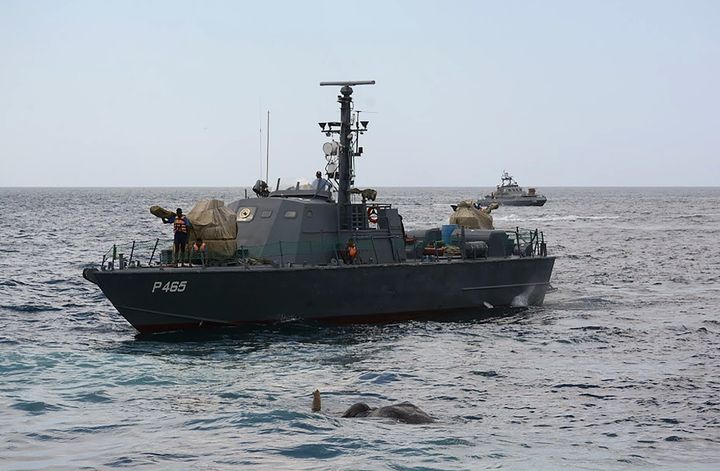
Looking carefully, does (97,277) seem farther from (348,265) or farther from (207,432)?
(207,432)

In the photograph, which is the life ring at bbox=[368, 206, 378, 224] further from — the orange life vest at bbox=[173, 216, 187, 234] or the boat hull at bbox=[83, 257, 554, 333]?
the orange life vest at bbox=[173, 216, 187, 234]

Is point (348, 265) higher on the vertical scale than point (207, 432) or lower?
higher

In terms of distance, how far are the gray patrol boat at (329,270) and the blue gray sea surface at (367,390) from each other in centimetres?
56

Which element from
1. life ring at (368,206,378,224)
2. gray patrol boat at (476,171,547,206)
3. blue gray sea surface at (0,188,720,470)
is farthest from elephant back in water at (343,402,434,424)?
gray patrol boat at (476,171,547,206)

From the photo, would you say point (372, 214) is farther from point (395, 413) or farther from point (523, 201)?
point (523, 201)

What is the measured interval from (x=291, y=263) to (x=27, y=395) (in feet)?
31.5

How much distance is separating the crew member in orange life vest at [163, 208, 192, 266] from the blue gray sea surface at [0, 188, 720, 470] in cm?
240

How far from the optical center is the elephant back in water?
17938mm

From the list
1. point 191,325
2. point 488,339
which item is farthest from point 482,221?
point 191,325

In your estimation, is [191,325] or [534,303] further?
[534,303]

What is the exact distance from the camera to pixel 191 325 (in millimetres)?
26328

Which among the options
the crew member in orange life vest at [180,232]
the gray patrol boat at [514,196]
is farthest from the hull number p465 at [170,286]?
the gray patrol boat at [514,196]

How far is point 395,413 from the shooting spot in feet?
59.3
